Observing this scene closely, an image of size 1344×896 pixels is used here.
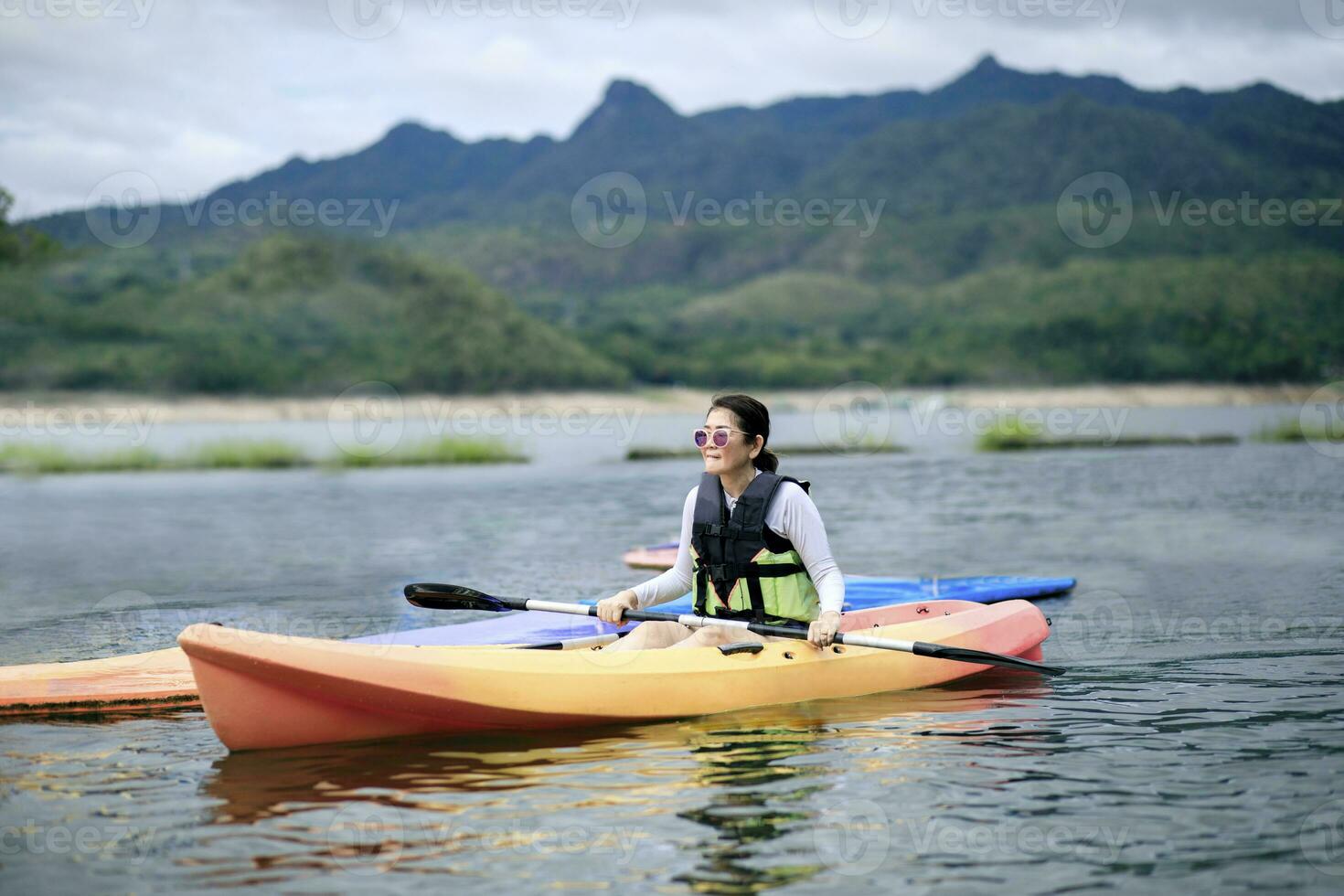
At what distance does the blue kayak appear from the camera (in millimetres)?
6766

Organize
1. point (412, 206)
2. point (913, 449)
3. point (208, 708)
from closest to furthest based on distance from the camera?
point (208, 708)
point (913, 449)
point (412, 206)

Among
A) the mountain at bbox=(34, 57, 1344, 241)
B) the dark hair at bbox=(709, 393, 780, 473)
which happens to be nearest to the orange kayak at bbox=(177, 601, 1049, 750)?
the dark hair at bbox=(709, 393, 780, 473)

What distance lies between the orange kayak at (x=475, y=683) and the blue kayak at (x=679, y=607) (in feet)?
2.86

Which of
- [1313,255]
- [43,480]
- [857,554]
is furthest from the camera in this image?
[1313,255]

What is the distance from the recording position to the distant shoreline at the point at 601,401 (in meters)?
54.0

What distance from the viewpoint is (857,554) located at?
506 inches

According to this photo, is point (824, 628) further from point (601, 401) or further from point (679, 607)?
point (601, 401)

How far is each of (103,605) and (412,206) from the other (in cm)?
18047

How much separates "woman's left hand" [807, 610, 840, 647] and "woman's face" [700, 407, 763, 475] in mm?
714

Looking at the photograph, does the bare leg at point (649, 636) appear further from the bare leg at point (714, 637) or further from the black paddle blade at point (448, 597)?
the black paddle blade at point (448, 597)

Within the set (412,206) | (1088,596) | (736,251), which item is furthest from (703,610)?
(412,206)

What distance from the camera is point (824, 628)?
17.7 ft

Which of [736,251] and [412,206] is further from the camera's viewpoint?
[412,206]

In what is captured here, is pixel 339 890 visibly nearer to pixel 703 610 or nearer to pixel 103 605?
pixel 703 610
